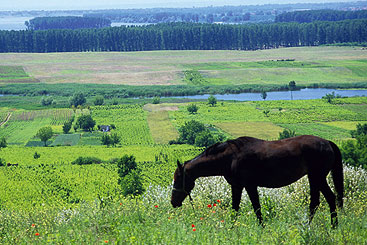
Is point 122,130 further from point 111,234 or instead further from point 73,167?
point 111,234

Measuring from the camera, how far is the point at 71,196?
162ft

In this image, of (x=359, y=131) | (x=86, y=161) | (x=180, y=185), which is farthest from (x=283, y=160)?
(x=359, y=131)

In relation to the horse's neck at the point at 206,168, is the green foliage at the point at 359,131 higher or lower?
lower

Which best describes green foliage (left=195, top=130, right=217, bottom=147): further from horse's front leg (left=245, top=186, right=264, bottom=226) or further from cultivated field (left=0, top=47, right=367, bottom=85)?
horse's front leg (left=245, top=186, right=264, bottom=226)

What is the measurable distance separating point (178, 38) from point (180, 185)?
188401mm

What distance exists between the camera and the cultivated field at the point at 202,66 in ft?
458

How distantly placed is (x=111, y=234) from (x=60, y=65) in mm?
158069

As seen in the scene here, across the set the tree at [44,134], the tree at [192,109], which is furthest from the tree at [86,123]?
the tree at [192,109]

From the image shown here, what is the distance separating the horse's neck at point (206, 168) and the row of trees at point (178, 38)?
613ft

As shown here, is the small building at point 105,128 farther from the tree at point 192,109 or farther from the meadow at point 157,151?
the tree at point 192,109

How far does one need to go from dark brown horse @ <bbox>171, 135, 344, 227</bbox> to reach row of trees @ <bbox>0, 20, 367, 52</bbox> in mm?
186993

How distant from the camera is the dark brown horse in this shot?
37.2 feet

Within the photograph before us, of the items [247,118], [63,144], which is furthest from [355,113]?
[63,144]

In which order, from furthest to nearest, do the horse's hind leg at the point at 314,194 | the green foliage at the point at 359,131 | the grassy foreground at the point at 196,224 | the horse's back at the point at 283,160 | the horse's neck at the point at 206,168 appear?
the green foliage at the point at 359,131 < the horse's neck at the point at 206,168 < the horse's hind leg at the point at 314,194 < the horse's back at the point at 283,160 < the grassy foreground at the point at 196,224
